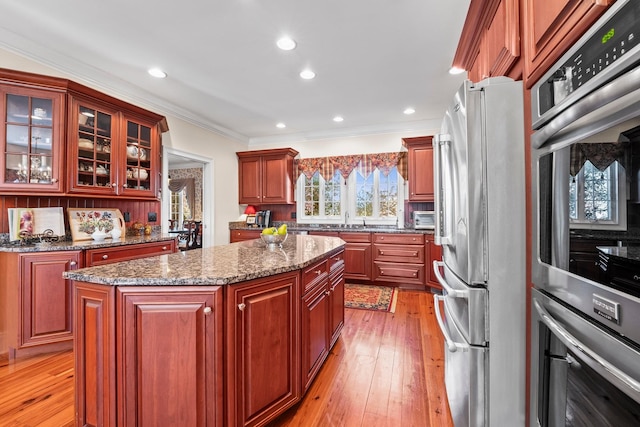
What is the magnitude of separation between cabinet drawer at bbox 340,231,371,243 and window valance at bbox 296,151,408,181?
1.13m

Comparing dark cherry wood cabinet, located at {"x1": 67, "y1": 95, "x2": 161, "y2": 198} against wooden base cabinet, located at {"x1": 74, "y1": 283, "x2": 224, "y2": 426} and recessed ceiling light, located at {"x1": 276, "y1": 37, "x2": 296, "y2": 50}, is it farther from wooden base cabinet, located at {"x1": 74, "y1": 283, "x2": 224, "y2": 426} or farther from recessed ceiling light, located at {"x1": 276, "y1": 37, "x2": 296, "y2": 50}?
wooden base cabinet, located at {"x1": 74, "y1": 283, "x2": 224, "y2": 426}

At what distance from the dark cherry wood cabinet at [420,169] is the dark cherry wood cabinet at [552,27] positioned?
3214mm

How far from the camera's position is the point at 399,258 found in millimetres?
4160

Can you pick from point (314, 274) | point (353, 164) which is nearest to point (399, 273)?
point (353, 164)

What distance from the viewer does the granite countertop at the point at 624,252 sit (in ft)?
1.97

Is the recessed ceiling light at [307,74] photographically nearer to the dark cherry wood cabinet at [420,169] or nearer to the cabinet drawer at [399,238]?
the dark cherry wood cabinet at [420,169]

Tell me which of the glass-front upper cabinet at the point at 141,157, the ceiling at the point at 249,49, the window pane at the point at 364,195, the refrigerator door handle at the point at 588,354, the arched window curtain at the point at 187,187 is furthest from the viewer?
the arched window curtain at the point at 187,187

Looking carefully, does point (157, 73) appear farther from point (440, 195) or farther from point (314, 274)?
point (440, 195)

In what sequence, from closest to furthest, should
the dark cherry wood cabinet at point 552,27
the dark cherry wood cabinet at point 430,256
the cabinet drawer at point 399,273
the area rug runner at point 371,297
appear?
the dark cherry wood cabinet at point 552,27 < the area rug runner at point 371,297 < the dark cherry wood cabinet at point 430,256 < the cabinet drawer at point 399,273

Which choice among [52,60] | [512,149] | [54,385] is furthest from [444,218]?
[52,60]

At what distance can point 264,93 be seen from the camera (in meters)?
3.49

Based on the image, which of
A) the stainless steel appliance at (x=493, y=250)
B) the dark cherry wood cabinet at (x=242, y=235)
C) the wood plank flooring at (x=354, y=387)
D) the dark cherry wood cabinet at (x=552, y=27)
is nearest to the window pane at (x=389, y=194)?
the dark cherry wood cabinet at (x=242, y=235)

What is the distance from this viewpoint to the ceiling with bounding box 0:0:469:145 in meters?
2.06

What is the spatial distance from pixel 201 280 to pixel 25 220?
244cm
